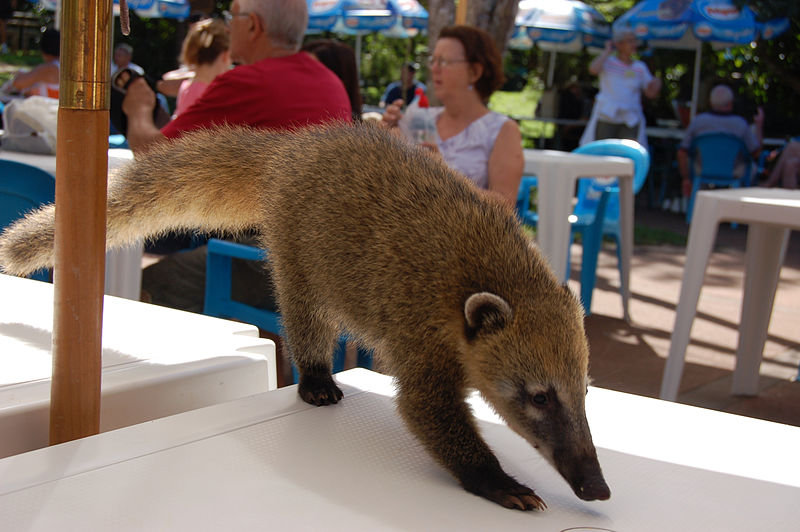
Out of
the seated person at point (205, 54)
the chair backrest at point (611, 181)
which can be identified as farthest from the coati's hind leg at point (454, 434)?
the chair backrest at point (611, 181)

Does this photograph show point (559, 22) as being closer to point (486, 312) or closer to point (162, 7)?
point (162, 7)

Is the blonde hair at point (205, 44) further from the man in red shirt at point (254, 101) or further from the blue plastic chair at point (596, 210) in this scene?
the blue plastic chair at point (596, 210)

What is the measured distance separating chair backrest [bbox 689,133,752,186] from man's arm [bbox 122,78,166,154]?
7.96 m

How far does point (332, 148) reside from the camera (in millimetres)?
1621

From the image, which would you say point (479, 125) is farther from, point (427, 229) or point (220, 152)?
point (427, 229)

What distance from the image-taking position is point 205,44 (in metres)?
5.33

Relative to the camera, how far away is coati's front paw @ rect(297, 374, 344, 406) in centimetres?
146

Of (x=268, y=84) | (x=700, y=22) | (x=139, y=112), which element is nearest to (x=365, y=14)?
(x=700, y=22)

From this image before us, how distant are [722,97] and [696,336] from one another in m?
5.48

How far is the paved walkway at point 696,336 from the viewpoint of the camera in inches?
179

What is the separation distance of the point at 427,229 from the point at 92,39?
620 mm

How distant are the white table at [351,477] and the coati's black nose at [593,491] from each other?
0.08 ft

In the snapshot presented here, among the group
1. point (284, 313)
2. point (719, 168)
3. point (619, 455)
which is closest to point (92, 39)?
point (284, 313)

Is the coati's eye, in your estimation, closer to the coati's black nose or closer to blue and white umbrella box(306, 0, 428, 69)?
the coati's black nose
